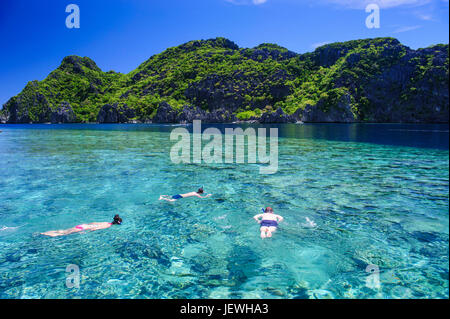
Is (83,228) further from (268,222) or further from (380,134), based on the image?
(380,134)

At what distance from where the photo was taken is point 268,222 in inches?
388

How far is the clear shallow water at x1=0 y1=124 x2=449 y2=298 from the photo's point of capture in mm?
6562

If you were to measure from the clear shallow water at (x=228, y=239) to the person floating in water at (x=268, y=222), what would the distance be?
0.27 metres

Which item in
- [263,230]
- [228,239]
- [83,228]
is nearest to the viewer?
[228,239]

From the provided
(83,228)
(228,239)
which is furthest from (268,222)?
(83,228)

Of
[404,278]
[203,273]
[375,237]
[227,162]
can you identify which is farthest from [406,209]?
[227,162]

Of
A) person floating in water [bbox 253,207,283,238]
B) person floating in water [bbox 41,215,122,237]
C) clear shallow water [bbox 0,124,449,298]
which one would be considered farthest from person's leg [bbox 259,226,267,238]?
person floating in water [bbox 41,215,122,237]

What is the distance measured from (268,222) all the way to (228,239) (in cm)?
→ 182

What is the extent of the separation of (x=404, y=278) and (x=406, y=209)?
6.15 metres

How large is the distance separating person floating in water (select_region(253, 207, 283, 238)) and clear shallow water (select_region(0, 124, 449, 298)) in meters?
0.27

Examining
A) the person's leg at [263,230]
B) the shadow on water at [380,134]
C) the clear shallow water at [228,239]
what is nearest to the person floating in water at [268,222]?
the person's leg at [263,230]

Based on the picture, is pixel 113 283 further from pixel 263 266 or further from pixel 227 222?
pixel 227 222

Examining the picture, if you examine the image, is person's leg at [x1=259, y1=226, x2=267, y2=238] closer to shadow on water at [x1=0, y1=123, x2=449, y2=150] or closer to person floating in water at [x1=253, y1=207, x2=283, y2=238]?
person floating in water at [x1=253, y1=207, x2=283, y2=238]
